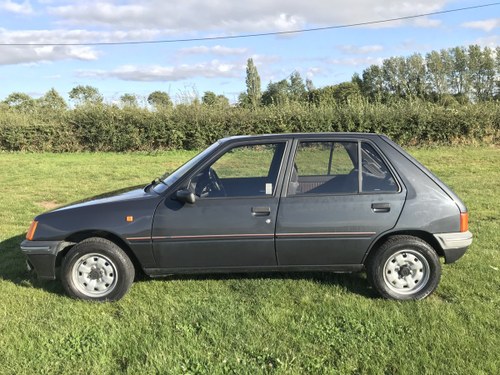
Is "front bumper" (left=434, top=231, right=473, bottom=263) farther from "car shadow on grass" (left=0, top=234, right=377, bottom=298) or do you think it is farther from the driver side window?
the driver side window

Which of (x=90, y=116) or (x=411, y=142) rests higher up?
(x=90, y=116)

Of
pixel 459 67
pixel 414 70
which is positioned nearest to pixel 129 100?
pixel 414 70

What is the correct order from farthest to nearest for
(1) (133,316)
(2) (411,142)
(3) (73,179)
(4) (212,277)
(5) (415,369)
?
(2) (411,142)
(3) (73,179)
(4) (212,277)
(1) (133,316)
(5) (415,369)

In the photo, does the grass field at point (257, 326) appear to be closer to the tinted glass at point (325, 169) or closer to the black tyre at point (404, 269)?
the black tyre at point (404, 269)

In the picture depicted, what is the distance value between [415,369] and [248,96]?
20375 mm

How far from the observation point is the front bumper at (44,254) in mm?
4156

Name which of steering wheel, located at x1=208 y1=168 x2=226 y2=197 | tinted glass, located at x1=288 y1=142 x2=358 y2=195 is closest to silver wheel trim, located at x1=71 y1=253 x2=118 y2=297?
steering wheel, located at x1=208 y1=168 x2=226 y2=197

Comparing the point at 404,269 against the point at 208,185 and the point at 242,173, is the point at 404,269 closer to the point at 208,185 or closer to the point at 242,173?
the point at 242,173

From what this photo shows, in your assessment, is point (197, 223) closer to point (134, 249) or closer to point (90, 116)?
point (134, 249)

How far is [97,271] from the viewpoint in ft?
13.7

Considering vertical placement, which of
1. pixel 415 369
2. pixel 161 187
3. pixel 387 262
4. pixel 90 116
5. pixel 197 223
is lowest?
pixel 415 369

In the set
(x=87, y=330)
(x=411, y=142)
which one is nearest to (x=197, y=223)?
(x=87, y=330)

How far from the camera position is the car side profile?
406 centimetres

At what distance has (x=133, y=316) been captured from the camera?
12.6 ft
